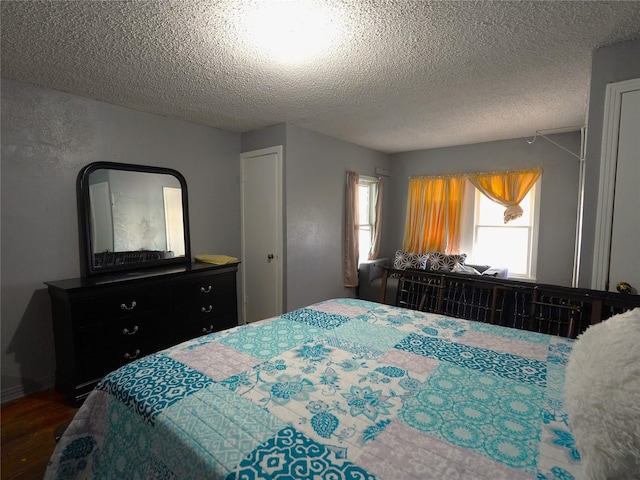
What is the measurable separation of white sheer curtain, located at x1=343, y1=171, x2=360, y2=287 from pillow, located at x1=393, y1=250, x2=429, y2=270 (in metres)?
0.67

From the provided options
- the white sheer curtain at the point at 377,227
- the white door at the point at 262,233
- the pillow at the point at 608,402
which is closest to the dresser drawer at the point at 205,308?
the white door at the point at 262,233

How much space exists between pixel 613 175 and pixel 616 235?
338mm

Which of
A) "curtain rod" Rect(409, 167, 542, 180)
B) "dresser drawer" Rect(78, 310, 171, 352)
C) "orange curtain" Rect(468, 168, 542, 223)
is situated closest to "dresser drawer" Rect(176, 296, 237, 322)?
"dresser drawer" Rect(78, 310, 171, 352)

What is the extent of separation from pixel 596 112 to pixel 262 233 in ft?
9.79

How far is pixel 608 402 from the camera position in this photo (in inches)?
29.8

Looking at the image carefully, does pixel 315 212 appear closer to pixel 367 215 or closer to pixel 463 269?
pixel 367 215

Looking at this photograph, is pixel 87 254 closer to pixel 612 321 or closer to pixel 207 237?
pixel 207 237

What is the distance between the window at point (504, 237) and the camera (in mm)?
4145

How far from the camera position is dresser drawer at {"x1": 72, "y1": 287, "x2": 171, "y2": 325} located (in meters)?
2.33

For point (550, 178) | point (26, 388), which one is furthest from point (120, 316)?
point (550, 178)

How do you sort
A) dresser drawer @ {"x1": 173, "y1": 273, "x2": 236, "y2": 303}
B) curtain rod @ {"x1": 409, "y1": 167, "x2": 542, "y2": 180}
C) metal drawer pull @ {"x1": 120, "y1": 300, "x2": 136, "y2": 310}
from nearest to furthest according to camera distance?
metal drawer pull @ {"x1": 120, "y1": 300, "x2": 136, "y2": 310} → dresser drawer @ {"x1": 173, "y1": 273, "x2": 236, "y2": 303} → curtain rod @ {"x1": 409, "y1": 167, "x2": 542, "y2": 180}

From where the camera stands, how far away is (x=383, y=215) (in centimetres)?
518

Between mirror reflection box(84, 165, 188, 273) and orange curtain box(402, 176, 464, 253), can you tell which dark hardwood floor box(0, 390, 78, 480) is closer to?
mirror reflection box(84, 165, 188, 273)

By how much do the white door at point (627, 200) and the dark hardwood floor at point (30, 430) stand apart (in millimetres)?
3337
